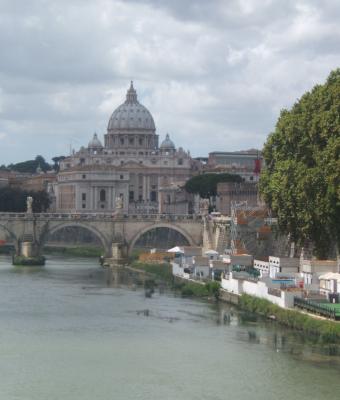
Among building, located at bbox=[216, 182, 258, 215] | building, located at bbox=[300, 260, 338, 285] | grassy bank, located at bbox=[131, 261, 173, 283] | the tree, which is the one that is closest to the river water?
building, located at bbox=[300, 260, 338, 285]

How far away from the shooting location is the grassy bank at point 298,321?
28.9m

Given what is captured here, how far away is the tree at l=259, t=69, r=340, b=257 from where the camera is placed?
120 ft

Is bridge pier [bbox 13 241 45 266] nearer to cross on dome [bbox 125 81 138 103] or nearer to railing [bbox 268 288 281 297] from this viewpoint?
railing [bbox 268 288 281 297]

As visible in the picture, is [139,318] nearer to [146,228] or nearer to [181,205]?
[146,228]

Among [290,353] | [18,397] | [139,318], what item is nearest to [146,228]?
[139,318]

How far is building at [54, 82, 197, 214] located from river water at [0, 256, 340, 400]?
70.1 m

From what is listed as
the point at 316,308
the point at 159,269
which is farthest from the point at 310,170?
the point at 159,269

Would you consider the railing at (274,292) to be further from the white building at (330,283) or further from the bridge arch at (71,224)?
the bridge arch at (71,224)

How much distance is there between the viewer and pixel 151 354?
93.6 ft

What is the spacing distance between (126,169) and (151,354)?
99.0m

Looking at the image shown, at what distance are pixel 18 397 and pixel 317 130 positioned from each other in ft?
55.9

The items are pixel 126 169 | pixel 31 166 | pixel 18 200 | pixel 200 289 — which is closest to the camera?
pixel 200 289

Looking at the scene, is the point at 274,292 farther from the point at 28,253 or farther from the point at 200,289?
the point at 28,253

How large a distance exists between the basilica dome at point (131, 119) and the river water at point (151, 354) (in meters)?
105
